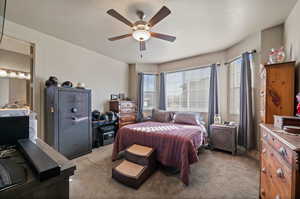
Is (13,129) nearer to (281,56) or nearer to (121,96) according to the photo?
(281,56)

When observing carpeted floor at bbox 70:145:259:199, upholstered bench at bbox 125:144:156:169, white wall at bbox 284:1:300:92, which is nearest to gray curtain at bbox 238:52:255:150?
carpeted floor at bbox 70:145:259:199

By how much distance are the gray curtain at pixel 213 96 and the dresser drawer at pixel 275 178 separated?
2.43m

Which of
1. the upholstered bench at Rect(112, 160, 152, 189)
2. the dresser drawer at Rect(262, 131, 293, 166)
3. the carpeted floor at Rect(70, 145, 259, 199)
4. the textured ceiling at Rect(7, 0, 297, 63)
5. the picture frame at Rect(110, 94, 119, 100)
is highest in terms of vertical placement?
the textured ceiling at Rect(7, 0, 297, 63)

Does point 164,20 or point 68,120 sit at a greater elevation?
point 164,20

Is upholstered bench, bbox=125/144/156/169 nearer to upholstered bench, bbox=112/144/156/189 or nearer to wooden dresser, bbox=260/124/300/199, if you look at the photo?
upholstered bench, bbox=112/144/156/189

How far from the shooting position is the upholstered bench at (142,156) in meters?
2.18

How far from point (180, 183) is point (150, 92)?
3.63 m

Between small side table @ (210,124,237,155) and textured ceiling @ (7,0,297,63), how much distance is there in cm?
214

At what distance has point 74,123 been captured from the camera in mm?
2949

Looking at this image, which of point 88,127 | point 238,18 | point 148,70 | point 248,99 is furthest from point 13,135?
point 148,70

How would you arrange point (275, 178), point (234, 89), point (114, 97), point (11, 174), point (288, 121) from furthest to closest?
point (114, 97) < point (234, 89) < point (288, 121) < point (275, 178) < point (11, 174)

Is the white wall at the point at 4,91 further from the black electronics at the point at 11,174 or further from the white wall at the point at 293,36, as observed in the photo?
the white wall at the point at 293,36

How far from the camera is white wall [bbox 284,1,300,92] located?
1.89m

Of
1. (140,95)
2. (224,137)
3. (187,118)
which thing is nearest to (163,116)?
(187,118)
